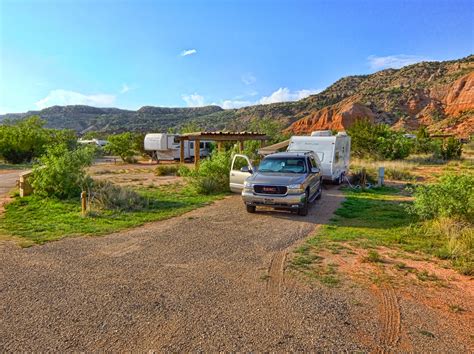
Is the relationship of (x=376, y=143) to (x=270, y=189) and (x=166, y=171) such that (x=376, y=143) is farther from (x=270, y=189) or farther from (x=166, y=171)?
(x=270, y=189)

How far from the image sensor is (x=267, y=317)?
386cm

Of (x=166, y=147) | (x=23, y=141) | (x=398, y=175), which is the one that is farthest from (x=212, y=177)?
(x=23, y=141)

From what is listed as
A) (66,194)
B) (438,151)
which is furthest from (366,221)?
(438,151)

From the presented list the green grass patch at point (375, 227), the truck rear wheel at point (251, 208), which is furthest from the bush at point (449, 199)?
the truck rear wheel at point (251, 208)

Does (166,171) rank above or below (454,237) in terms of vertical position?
below

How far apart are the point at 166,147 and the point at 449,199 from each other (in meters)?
25.4

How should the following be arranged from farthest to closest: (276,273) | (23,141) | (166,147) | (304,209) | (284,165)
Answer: (166,147) → (23,141) → (284,165) → (304,209) → (276,273)

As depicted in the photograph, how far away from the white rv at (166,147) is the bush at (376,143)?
1243 cm

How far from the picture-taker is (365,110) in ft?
236

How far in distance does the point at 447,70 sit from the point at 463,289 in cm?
9527

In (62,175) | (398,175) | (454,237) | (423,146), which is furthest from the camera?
(423,146)

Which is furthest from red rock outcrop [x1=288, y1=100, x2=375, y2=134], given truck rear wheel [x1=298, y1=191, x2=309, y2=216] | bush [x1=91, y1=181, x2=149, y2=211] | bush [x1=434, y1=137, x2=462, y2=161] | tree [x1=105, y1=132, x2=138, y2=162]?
truck rear wheel [x1=298, y1=191, x2=309, y2=216]

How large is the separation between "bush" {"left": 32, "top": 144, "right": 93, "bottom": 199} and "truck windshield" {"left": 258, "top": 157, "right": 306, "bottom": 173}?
18.9ft

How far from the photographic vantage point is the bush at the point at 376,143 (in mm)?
26984
